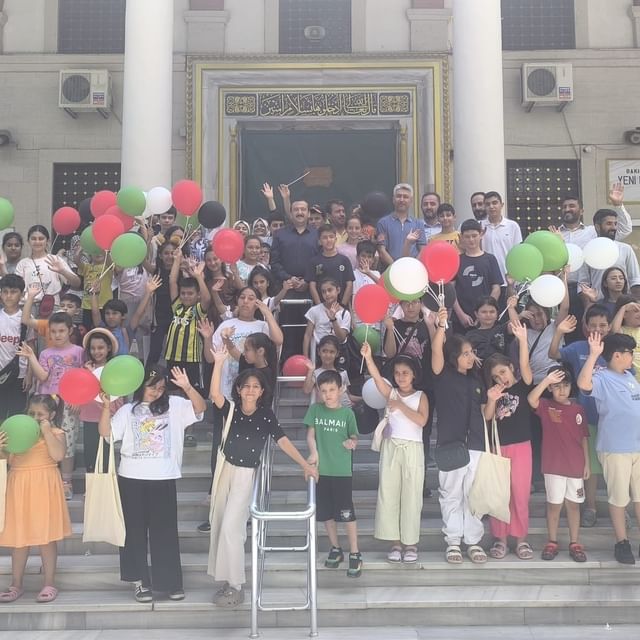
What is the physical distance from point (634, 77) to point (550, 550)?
30.5 ft

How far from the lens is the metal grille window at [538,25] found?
12516 mm

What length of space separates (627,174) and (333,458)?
8.95 m

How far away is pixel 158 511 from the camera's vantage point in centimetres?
513

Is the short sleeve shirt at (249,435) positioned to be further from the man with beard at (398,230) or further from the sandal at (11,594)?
the man with beard at (398,230)

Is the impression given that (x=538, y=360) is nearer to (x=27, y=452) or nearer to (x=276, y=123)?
(x=27, y=452)

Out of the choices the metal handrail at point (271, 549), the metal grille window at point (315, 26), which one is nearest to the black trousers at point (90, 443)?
the metal handrail at point (271, 549)

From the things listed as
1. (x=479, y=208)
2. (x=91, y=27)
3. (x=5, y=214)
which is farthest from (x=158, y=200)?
(x=91, y=27)

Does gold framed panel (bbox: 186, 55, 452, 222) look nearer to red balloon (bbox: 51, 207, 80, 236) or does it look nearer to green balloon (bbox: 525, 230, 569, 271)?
red balloon (bbox: 51, 207, 80, 236)

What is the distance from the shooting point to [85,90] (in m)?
12.2

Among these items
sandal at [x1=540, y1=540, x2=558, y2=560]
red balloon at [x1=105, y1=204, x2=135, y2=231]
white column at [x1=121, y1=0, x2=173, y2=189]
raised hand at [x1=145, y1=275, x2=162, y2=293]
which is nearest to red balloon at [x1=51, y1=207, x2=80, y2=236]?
red balloon at [x1=105, y1=204, x2=135, y2=231]

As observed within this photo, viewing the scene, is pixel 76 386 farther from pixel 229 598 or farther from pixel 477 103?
pixel 477 103

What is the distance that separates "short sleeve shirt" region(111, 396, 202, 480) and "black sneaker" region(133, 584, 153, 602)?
714 mm

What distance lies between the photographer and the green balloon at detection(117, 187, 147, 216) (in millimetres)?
7168

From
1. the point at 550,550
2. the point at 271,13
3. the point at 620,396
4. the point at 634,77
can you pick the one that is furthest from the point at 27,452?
the point at 634,77
